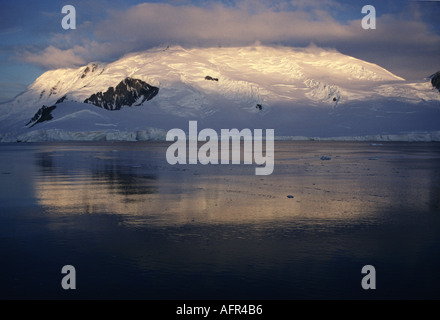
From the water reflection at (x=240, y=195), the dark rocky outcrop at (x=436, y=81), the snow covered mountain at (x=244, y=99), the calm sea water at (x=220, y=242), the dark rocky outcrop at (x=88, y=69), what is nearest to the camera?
the calm sea water at (x=220, y=242)

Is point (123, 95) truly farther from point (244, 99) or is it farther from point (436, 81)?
Result: point (436, 81)

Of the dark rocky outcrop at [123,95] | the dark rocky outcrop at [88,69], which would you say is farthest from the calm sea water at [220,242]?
the dark rocky outcrop at [88,69]

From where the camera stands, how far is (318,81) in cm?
11888

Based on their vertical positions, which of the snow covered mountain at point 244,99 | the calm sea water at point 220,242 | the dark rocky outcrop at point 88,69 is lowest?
the calm sea water at point 220,242

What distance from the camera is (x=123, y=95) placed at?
13438cm

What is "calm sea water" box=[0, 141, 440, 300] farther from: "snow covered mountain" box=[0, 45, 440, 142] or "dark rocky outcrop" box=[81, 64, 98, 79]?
"dark rocky outcrop" box=[81, 64, 98, 79]

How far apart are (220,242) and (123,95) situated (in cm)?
12887

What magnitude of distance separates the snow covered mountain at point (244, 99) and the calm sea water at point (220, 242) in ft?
256

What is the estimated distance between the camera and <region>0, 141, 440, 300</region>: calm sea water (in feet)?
24.6

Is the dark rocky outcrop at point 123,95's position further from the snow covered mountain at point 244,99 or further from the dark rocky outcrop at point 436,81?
the dark rocky outcrop at point 436,81

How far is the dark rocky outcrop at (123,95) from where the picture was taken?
125250mm

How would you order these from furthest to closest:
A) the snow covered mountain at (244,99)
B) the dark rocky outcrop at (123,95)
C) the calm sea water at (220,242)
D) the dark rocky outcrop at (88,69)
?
the dark rocky outcrop at (88,69) < the dark rocky outcrop at (123,95) < the snow covered mountain at (244,99) < the calm sea water at (220,242)

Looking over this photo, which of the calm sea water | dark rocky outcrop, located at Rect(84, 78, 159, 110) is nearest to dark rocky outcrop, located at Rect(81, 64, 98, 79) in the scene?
dark rocky outcrop, located at Rect(84, 78, 159, 110)
